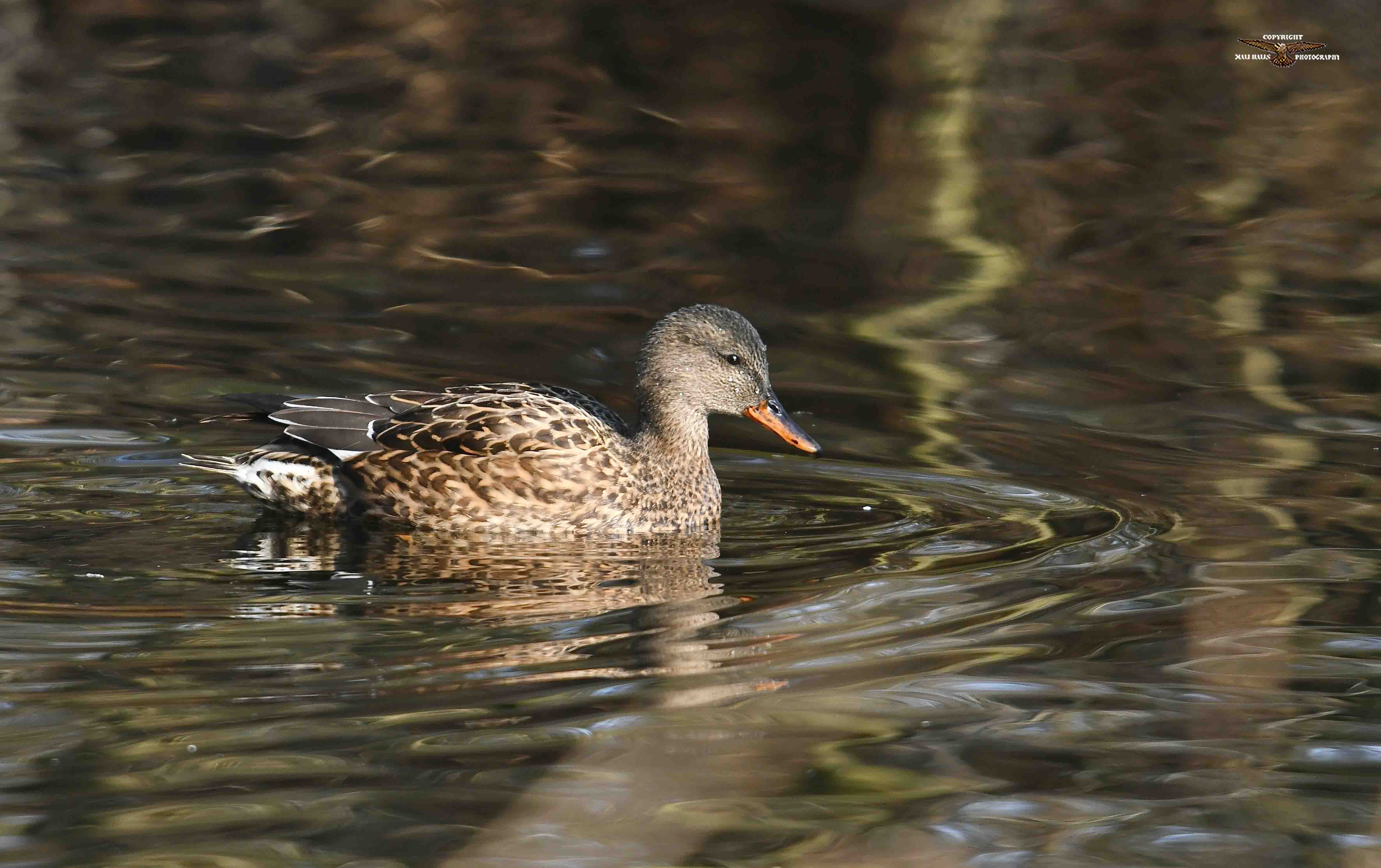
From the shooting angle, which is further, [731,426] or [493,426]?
[731,426]

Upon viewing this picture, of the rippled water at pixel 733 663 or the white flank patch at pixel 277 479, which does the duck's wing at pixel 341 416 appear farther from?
the rippled water at pixel 733 663

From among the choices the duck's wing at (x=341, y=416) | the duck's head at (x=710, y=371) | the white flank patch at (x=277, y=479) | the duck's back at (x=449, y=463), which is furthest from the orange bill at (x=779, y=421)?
the white flank patch at (x=277, y=479)

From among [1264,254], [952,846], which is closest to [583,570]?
[952,846]

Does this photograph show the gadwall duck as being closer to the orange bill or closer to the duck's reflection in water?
the orange bill

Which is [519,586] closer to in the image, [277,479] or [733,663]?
[733,663]

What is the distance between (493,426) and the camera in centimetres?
834

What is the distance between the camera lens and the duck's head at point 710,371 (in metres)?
8.54

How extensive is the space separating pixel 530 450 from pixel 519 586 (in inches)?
48.8

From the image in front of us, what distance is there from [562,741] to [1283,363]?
6226 mm
